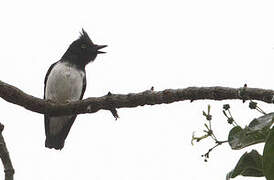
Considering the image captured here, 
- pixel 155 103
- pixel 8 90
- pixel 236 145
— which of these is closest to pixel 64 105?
pixel 8 90

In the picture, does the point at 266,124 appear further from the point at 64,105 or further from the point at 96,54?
the point at 96,54

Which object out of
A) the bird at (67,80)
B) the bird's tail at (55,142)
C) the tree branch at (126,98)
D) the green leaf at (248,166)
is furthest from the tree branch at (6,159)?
the bird's tail at (55,142)

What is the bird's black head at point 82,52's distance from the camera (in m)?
8.65

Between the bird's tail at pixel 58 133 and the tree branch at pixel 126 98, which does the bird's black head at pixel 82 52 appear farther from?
the tree branch at pixel 126 98

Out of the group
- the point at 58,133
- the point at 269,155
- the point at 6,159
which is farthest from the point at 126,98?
the point at 58,133

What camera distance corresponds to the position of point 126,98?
375cm

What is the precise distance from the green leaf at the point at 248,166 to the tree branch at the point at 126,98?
0.53 m

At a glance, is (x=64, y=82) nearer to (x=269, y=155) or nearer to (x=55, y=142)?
(x=55, y=142)

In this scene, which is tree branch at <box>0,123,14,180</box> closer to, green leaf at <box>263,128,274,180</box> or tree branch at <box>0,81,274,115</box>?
tree branch at <box>0,81,274,115</box>

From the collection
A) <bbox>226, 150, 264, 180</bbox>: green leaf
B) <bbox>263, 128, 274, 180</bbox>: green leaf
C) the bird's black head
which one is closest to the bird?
the bird's black head

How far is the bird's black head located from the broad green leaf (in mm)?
6561

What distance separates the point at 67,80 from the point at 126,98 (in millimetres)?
4573

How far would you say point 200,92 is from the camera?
315 cm

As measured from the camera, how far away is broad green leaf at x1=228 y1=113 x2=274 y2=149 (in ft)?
6.84
